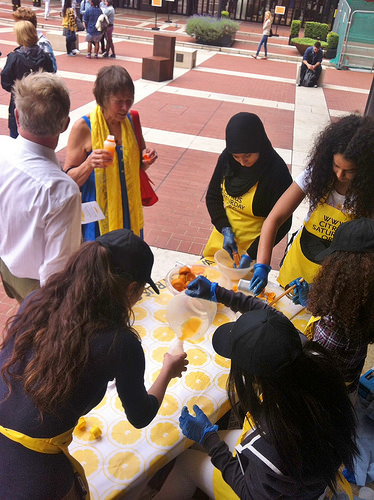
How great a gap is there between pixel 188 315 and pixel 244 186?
1081mm

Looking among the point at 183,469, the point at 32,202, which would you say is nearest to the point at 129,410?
the point at 183,469

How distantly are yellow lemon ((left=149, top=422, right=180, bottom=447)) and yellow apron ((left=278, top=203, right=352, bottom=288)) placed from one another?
1.35m

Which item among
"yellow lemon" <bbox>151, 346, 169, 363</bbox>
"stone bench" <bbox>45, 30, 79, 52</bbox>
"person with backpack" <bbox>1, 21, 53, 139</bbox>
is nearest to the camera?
"yellow lemon" <bbox>151, 346, 169, 363</bbox>

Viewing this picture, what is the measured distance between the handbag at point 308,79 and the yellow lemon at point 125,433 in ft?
45.1

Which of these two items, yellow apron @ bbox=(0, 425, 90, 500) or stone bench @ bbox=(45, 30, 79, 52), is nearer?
yellow apron @ bbox=(0, 425, 90, 500)

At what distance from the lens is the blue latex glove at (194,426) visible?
1.81 m

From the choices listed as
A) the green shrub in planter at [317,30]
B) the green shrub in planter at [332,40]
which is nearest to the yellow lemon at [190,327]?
the green shrub in planter at [332,40]

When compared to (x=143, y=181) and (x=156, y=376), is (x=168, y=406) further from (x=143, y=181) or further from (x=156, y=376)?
(x=143, y=181)

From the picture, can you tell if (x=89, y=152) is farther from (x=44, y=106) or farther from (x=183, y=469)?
(x=183, y=469)

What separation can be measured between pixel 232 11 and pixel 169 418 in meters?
28.6

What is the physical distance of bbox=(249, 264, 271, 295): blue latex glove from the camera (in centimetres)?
252

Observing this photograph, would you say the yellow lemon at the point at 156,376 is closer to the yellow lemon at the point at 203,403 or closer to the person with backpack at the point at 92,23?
the yellow lemon at the point at 203,403

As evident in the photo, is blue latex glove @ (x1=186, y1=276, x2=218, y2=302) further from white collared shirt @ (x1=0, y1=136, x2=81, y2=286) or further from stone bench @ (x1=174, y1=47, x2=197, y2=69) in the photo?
stone bench @ (x1=174, y1=47, x2=197, y2=69)

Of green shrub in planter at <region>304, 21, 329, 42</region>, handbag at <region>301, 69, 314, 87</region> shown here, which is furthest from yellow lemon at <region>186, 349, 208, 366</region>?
green shrub in planter at <region>304, 21, 329, 42</region>
